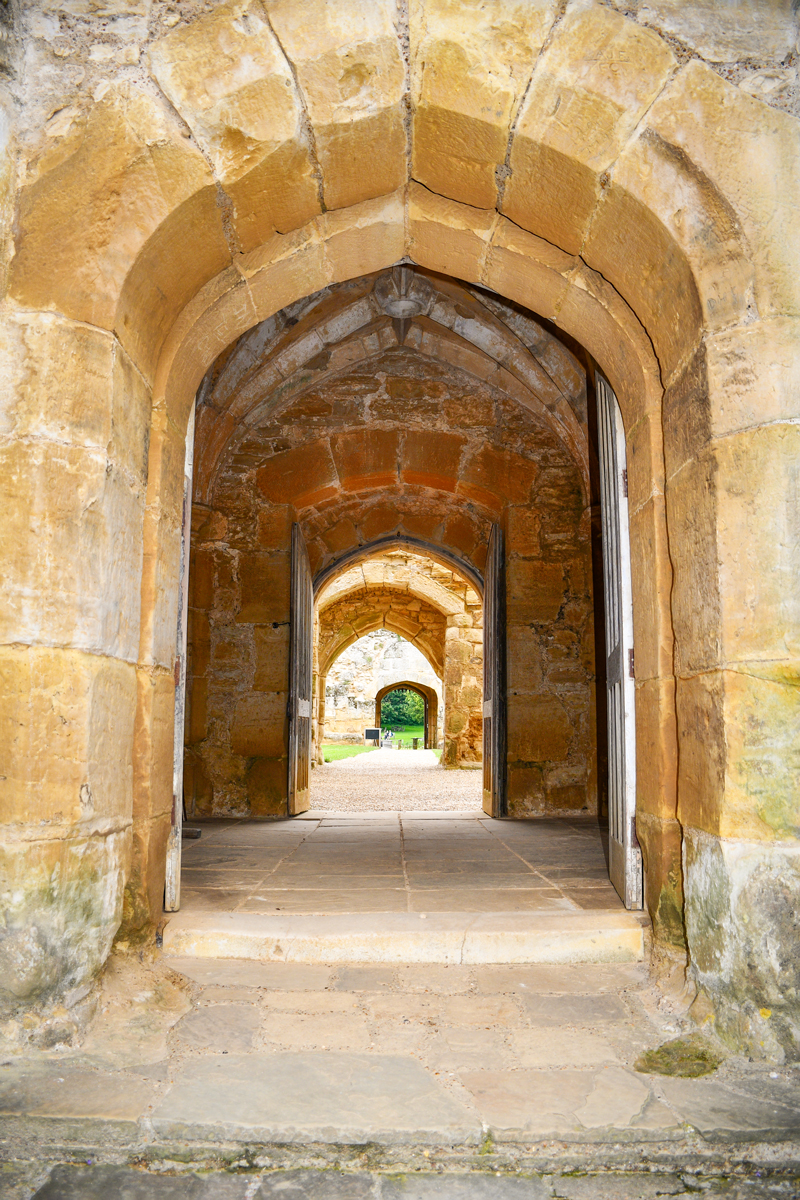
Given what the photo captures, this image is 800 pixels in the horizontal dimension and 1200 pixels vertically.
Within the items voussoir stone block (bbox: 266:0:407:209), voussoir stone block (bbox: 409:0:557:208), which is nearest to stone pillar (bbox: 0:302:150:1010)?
voussoir stone block (bbox: 266:0:407:209)

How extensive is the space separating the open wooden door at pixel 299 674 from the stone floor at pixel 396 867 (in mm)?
339

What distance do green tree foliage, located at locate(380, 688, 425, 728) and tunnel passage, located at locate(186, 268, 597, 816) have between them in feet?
88.6

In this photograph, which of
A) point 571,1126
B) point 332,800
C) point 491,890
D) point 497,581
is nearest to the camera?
point 571,1126

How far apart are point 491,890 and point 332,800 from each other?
4026 millimetres

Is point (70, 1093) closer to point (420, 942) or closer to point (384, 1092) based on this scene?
point (384, 1092)

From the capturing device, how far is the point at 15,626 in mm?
1946

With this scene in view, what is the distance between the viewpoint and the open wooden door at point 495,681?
209 inches

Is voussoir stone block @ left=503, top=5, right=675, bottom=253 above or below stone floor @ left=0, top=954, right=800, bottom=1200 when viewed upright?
above

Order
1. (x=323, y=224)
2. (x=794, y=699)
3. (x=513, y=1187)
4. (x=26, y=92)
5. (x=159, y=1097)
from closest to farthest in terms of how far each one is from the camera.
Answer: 1. (x=513, y=1187)
2. (x=159, y=1097)
3. (x=794, y=699)
4. (x=26, y=92)
5. (x=323, y=224)

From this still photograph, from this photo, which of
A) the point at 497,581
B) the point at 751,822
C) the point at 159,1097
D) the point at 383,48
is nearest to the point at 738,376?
the point at 751,822

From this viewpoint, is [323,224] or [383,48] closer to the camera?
[383,48]

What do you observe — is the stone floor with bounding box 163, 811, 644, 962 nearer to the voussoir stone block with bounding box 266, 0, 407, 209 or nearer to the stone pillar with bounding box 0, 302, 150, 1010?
the stone pillar with bounding box 0, 302, 150, 1010

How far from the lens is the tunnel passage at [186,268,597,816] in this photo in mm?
5195

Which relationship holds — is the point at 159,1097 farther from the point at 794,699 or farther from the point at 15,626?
the point at 794,699
